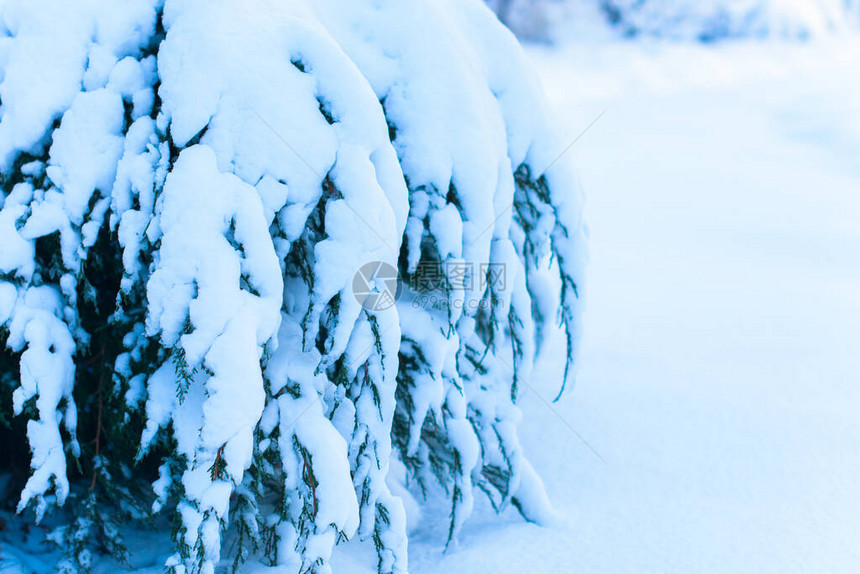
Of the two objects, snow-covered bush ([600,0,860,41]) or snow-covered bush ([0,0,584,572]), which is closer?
snow-covered bush ([0,0,584,572])

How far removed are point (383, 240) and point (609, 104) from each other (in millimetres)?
9816

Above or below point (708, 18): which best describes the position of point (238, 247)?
above

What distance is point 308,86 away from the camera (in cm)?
162

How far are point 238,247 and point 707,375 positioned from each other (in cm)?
266

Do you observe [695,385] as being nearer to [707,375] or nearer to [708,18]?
[707,375]

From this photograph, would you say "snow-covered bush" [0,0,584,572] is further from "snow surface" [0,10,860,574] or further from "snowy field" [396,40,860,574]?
"snowy field" [396,40,860,574]

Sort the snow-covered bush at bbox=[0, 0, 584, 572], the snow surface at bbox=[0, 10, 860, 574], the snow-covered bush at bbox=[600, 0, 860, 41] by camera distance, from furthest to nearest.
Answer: the snow-covered bush at bbox=[600, 0, 860, 41] → the snow surface at bbox=[0, 10, 860, 574] → the snow-covered bush at bbox=[0, 0, 584, 572]

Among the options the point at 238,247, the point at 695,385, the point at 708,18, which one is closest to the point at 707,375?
the point at 695,385

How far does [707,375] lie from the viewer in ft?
11.0

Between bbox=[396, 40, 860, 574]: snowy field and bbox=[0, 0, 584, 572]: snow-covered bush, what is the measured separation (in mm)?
734

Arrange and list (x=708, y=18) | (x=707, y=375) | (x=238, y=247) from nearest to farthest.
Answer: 1. (x=238, y=247)
2. (x=707, y=375)
3. (x=708, y=18)

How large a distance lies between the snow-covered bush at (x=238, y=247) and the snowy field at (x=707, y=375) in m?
0.73

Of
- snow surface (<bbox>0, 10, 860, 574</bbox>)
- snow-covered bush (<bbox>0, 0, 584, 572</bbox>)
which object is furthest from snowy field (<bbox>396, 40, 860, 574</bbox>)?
snow-covered bush (<bbox>0, 0, 584, 572</bbox>)

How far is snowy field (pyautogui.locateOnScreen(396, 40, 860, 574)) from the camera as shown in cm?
217
